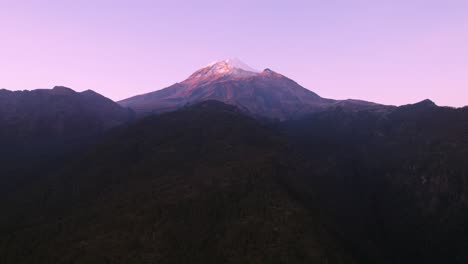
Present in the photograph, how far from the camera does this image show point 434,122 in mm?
159125

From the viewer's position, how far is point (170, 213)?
76562 mm

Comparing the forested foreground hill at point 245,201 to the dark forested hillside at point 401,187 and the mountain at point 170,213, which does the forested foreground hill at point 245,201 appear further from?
the dark forested hillside at point 401,187

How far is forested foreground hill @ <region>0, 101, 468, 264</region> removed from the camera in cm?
6550

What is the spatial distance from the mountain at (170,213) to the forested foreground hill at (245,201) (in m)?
0.34

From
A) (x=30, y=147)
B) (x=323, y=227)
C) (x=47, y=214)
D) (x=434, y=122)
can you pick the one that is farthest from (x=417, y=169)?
(x=30, y=147)

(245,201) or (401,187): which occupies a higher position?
(245,201)

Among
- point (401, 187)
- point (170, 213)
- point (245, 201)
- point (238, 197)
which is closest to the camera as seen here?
point (170, 213)

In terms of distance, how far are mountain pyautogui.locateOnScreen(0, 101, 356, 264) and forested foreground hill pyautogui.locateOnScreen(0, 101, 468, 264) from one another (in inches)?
13.5

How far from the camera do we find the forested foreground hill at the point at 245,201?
6550 cm

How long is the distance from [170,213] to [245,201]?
1905 cm

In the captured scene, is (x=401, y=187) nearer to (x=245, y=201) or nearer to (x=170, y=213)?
(x=245, y=201)

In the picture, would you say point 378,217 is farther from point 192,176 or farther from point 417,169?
point 192,176

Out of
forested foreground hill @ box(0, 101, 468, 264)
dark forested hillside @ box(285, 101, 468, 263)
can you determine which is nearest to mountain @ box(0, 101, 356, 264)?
forested foreground hill @ box(0, 101, 468, 264)

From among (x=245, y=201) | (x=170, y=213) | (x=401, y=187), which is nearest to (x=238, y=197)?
(x=245, y=201)
